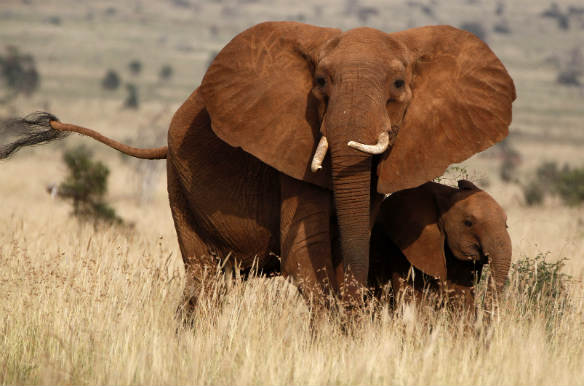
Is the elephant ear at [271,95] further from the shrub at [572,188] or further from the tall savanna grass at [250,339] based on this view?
the shrub at [572,188]

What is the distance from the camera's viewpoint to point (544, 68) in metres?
83.8

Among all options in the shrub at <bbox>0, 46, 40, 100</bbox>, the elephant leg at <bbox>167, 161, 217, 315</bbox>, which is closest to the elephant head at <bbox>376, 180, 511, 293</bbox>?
the elephant leg at <bbox>167, 161, 217, 315</bbox>

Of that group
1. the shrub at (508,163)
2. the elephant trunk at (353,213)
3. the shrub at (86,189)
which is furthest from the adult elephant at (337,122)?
the shrub at (508,163)

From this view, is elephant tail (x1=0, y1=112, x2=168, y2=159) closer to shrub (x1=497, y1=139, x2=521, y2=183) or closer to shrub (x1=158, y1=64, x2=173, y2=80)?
shrub (x1=497, y1=139, x2=521, y2=183)

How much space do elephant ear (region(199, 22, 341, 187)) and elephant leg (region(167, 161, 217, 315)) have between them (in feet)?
4.01

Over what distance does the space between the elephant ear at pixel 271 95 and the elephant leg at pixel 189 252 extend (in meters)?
1.22

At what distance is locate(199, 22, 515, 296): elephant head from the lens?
6094 mm

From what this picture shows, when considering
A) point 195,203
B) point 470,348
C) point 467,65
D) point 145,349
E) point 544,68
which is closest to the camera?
point 145,349

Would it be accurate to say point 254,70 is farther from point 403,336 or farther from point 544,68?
point 544,68

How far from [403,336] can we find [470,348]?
485 millimetres

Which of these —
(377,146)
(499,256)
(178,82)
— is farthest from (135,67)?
(377,146)

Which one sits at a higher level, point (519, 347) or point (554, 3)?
point (554, 3)

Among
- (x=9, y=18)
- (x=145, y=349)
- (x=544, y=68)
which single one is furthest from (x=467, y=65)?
(x=9, y=18)

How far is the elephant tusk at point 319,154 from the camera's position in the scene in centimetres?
595
